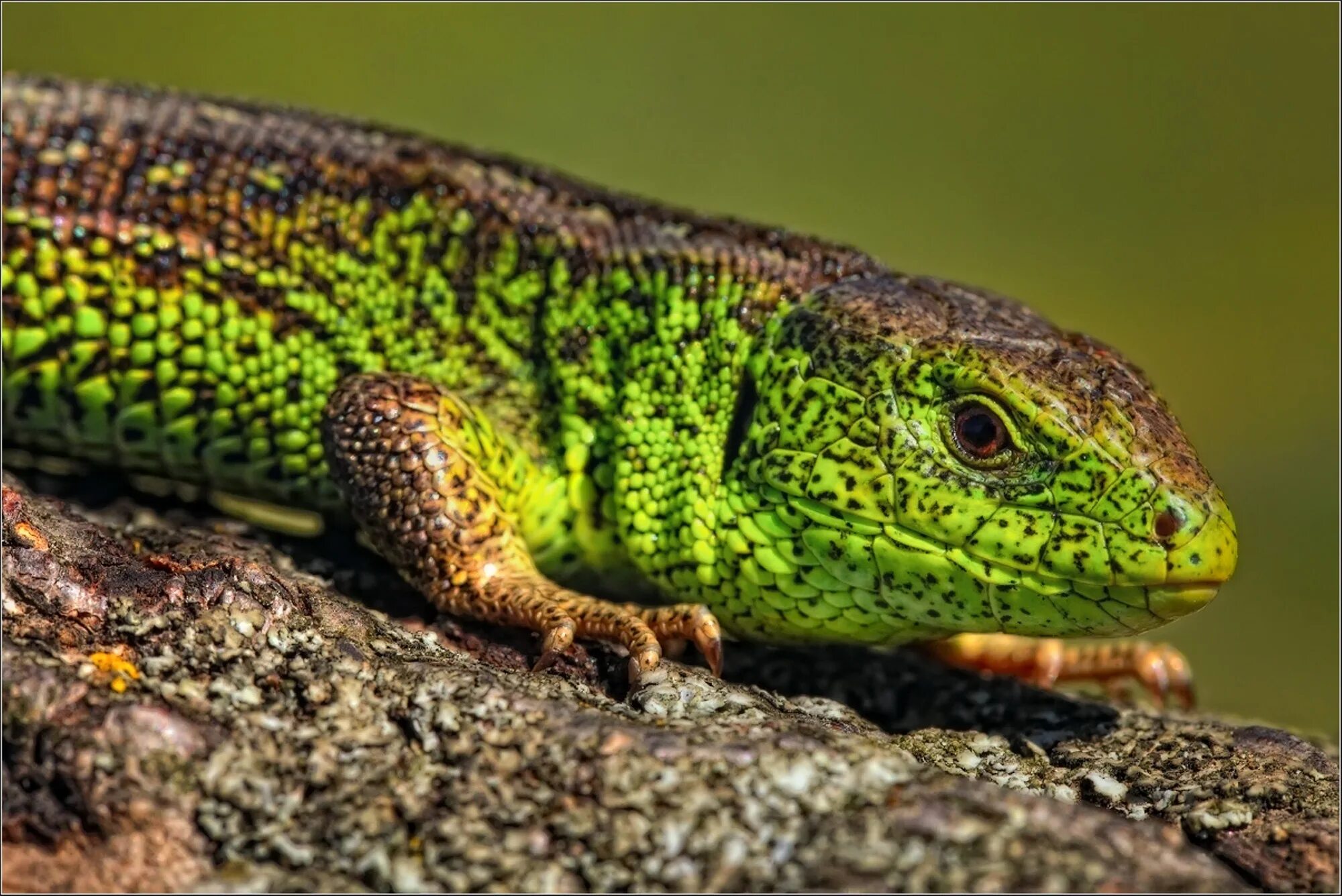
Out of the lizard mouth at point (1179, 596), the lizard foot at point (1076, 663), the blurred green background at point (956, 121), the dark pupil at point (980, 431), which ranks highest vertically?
the blurred green background at point (956, 121)

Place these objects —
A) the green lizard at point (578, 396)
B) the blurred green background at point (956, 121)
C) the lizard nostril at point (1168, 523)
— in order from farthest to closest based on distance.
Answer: the blurred green background at point (956, 121)
the green lizard at point (578, 396)
the lizard nostril at point (1168, 523)

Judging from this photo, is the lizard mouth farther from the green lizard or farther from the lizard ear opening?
the lizard ear opening

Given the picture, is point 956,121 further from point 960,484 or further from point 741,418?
point 960,484

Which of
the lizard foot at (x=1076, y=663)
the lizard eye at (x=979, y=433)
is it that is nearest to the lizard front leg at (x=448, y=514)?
the lizard eye at (x=979, y=433)

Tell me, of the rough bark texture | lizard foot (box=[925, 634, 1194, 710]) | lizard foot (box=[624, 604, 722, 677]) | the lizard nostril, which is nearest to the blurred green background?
lizard foot (box=[925, 634, 1194, 710])

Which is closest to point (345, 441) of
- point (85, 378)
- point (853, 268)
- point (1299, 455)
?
point (85, 378)

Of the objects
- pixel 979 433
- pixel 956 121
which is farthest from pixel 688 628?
pixel 956 121

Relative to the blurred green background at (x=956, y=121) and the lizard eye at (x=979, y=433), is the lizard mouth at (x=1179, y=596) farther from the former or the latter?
the blurred green background at (x=956, y=121)
